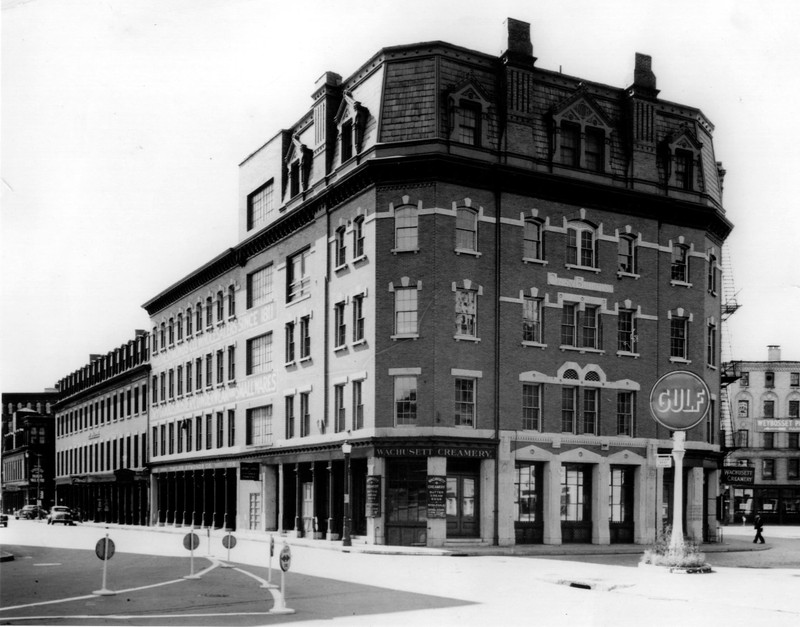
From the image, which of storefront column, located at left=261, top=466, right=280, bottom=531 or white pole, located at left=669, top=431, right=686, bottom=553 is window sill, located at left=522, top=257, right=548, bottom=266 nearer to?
white pole, located at left=669, top=431, right=686, bottom=553

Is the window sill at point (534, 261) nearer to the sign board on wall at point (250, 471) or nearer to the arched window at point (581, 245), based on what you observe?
the arched window at point (581, 245)

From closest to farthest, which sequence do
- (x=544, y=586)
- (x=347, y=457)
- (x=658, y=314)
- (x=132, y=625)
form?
1. (x=132, y=625)
2. (x=544, y=586)
3. (x=347, y=457)
4. (x=658, y=314)

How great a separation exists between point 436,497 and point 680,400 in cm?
1105

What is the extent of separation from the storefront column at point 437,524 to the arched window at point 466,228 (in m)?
7.80

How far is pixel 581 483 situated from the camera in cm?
3866

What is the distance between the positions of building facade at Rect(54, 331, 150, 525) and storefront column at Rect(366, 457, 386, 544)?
33.3m

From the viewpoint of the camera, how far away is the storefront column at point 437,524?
113ft

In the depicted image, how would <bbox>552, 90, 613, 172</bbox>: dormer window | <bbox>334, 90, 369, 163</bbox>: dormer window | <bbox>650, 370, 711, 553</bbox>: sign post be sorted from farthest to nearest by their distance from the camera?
1. <bbox>552, 90, 613, 172</bbox>: dormer window
2. <bbox>334, 90, 369, 163</bbox>: dormer window
3. <bbox>650, 370, 711, 553</bbox>: sign post

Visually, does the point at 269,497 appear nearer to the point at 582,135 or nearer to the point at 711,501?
the point at 711,501

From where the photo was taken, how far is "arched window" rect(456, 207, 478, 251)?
3656 cm

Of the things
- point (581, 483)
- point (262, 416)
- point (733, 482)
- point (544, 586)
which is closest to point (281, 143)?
point (262, 416)

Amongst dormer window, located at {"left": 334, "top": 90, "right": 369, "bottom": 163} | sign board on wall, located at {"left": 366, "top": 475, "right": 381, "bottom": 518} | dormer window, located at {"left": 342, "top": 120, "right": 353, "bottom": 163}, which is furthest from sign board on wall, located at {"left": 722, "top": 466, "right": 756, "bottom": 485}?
dormer window, located at {"left": 342, "top": 120, "right": 353, "bottom": 163}

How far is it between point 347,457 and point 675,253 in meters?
16.5

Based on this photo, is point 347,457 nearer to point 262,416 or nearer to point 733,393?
point 262,416
